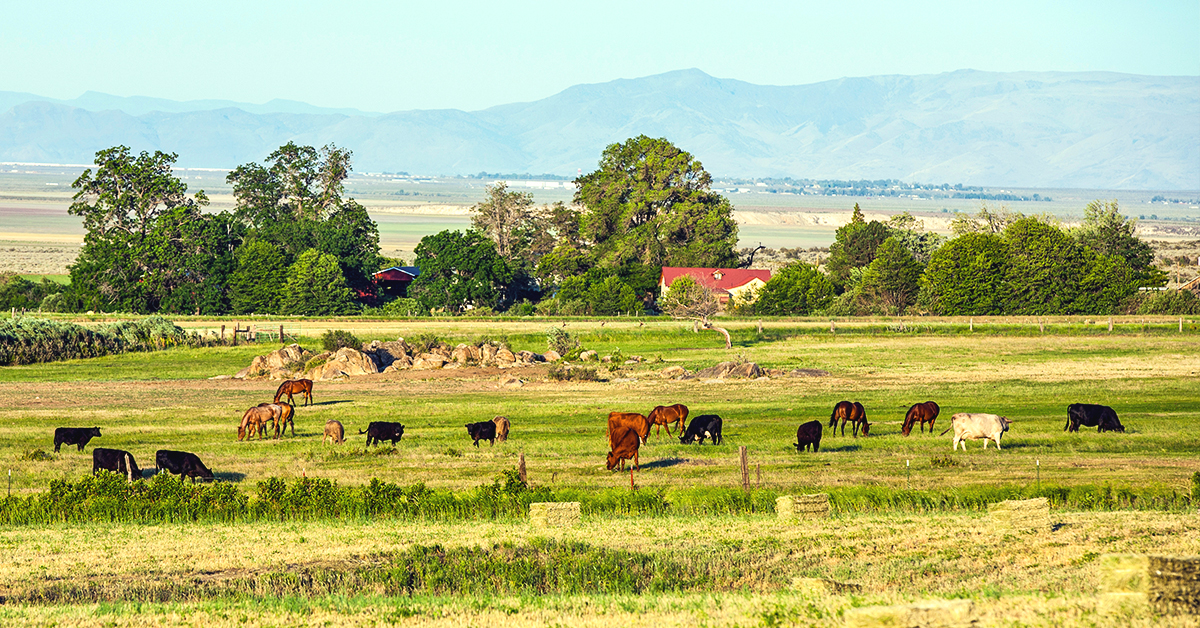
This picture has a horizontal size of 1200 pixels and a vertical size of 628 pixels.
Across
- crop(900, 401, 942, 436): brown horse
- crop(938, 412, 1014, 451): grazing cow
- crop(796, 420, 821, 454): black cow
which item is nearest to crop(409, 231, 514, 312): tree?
crop(900, 401, 942, 436): brown horse

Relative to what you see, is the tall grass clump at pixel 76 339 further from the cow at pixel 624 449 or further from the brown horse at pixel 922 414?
the brown horse at pixel 922 414

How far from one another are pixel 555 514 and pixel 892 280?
68.1 meters

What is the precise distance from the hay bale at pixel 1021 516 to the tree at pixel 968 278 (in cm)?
6393

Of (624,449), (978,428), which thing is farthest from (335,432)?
(978,428)

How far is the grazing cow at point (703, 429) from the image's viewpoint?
3431 cm

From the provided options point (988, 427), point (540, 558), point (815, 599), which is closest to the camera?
point (815, 599)

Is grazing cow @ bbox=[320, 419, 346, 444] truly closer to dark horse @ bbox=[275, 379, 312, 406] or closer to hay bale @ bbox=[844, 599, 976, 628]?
dark horse @ bbox=[275, 379, 312, 406]

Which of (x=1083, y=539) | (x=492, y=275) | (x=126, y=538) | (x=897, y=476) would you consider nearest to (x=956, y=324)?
(x=492, y=275)

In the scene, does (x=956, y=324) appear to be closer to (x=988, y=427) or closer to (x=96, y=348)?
(x=988, y=427)

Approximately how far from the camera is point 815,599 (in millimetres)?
16078

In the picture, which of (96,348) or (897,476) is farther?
(96,348)

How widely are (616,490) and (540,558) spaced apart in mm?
6796

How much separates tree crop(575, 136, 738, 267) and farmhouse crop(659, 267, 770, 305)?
17.2 ft

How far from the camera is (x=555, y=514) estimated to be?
23.7 m
